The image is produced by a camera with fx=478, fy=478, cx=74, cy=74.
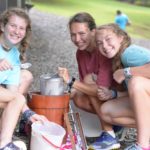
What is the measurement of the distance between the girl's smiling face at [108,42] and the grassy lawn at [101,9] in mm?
17293

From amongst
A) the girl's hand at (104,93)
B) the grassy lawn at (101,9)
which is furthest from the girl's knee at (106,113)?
the grassy lawn at (101,9)

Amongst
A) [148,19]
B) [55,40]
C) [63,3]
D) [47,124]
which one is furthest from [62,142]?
[63,3]

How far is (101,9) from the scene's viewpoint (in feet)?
90.9

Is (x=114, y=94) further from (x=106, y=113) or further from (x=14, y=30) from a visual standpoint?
(x=14, y=30)

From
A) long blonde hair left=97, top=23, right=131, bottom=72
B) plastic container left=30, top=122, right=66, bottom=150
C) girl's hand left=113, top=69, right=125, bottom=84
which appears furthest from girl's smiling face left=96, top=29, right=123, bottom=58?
plastic container left=30, top=122, right=66, bottom=150

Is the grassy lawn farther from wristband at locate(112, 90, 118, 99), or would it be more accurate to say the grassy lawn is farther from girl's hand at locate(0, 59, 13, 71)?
girl's hand at locate(0, 59, 13, 71)

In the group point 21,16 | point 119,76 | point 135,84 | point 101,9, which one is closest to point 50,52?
point 21,16

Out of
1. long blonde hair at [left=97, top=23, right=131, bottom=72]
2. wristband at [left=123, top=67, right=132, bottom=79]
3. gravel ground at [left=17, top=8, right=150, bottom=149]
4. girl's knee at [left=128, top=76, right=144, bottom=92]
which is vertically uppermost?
long blonde hair at [left=97, top=23, right=131, bottom=72]

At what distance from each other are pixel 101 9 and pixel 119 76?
24.3 m

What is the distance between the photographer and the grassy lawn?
23766 millimetres

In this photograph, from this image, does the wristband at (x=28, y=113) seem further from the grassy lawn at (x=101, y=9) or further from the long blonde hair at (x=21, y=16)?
the grassy lawn at (x=101, y=9)

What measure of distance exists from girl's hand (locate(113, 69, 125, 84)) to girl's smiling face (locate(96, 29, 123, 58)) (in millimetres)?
161

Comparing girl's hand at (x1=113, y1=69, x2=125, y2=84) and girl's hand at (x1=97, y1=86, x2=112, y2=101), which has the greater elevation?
girl's hand at (x1=113, y1=69, x2=125, y2=84)

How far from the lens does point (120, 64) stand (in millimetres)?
3818
